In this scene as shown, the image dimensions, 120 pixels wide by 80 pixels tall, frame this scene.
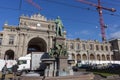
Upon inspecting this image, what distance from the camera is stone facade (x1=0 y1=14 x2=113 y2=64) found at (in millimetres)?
41625

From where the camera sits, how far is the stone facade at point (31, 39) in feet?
137

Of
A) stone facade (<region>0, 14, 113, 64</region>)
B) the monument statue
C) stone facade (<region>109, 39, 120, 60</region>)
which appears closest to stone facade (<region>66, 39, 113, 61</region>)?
stone facade (<region>0, 14, 113, 64</region>)

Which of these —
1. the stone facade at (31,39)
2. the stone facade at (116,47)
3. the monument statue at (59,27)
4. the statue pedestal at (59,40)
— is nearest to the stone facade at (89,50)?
the stone facade at (31,39)

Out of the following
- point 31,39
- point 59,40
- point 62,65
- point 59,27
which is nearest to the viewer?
point 62,65

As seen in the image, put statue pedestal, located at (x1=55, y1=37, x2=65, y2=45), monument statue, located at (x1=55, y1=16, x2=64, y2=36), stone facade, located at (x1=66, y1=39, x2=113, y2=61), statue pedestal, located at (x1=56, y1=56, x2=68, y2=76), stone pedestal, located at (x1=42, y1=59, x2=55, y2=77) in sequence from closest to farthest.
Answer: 1. statue pedestal, located at (x1=56, y1=56, x2=68, y2=76)
2. stone pedestal, located at (x1=42, y1=59, x2=55, y2=77)
3. statue pedestal, located at (x1=55, y1=37, x2=65, y2=45)
4. monument statue, located at (x1=55, y1=16, x2=64, y2=36)
5. stone facade, located at (x1=66, y1=39, x2=113, y2=61)

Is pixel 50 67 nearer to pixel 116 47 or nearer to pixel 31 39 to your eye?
pixel 31 39

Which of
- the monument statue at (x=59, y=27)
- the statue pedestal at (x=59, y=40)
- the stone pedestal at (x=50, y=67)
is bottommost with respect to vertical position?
the stone pedestal at (x=50, y=67)

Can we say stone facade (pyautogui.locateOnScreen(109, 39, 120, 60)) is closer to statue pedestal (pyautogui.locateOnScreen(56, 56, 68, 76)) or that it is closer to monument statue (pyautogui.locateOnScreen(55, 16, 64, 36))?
monument statue (pyautogui.locateOnScreen(55, 16, 64, 36))

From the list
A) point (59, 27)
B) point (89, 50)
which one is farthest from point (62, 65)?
point (89, 50)

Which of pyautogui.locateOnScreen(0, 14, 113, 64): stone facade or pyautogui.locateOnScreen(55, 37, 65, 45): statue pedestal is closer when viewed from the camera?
pyautogui.locateOnScreen(55, 37, 65, 45): statue pedestal

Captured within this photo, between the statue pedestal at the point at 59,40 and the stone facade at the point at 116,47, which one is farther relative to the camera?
the stone facade at the point at 116,47

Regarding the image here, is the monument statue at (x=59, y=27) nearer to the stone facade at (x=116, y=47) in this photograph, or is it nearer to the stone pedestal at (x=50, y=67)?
the stone pedestal at (x=50, y=67)

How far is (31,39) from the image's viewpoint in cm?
4569

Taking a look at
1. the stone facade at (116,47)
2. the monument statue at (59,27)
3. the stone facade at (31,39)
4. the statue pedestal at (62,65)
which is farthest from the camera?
the stone facade at (116,47)
